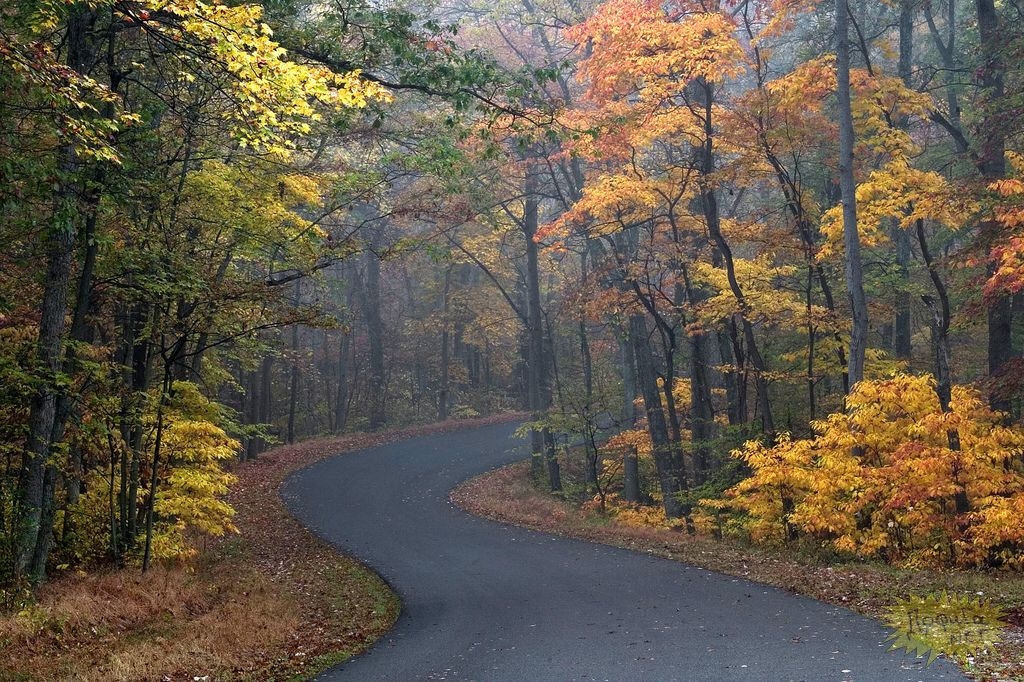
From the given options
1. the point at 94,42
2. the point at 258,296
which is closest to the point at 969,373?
the point at 258,296

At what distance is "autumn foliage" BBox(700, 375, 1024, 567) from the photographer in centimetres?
1184

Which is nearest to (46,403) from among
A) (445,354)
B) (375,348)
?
(375,348)

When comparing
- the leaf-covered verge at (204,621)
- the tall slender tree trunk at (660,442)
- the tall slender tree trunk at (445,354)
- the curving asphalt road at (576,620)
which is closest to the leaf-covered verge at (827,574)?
the curving asphalt road at (576,620)

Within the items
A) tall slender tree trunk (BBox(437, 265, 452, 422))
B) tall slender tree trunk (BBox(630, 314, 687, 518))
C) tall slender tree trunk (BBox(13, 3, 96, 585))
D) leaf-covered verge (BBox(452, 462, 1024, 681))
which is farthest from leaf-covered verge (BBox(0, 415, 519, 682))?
tall slender tree trunk (BBox(437, 265, 452, 422))

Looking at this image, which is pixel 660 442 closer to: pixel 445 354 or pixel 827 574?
pixel 827 574

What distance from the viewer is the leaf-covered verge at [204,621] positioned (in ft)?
25.3

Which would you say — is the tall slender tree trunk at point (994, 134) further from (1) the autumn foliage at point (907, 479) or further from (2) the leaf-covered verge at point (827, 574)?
(2) the leaf-covered verge at point (827, 574)

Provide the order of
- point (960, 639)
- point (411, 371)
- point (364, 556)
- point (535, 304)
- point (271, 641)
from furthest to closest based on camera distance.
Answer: point (411, 371)
point (535, 304)
point (364, 556)
point (271, 641)
point (960, 639)

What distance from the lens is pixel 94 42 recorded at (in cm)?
993

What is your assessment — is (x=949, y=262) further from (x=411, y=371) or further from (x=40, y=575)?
(x=411, y=371)

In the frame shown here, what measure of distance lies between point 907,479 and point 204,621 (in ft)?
33.9

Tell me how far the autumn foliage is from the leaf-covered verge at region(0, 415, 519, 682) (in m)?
7.15

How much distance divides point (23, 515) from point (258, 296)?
3.91 m

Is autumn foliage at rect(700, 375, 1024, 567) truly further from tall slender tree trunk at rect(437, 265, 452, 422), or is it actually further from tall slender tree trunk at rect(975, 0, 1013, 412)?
tall slender tree trunk at rect(437, 265, 452, 422)
